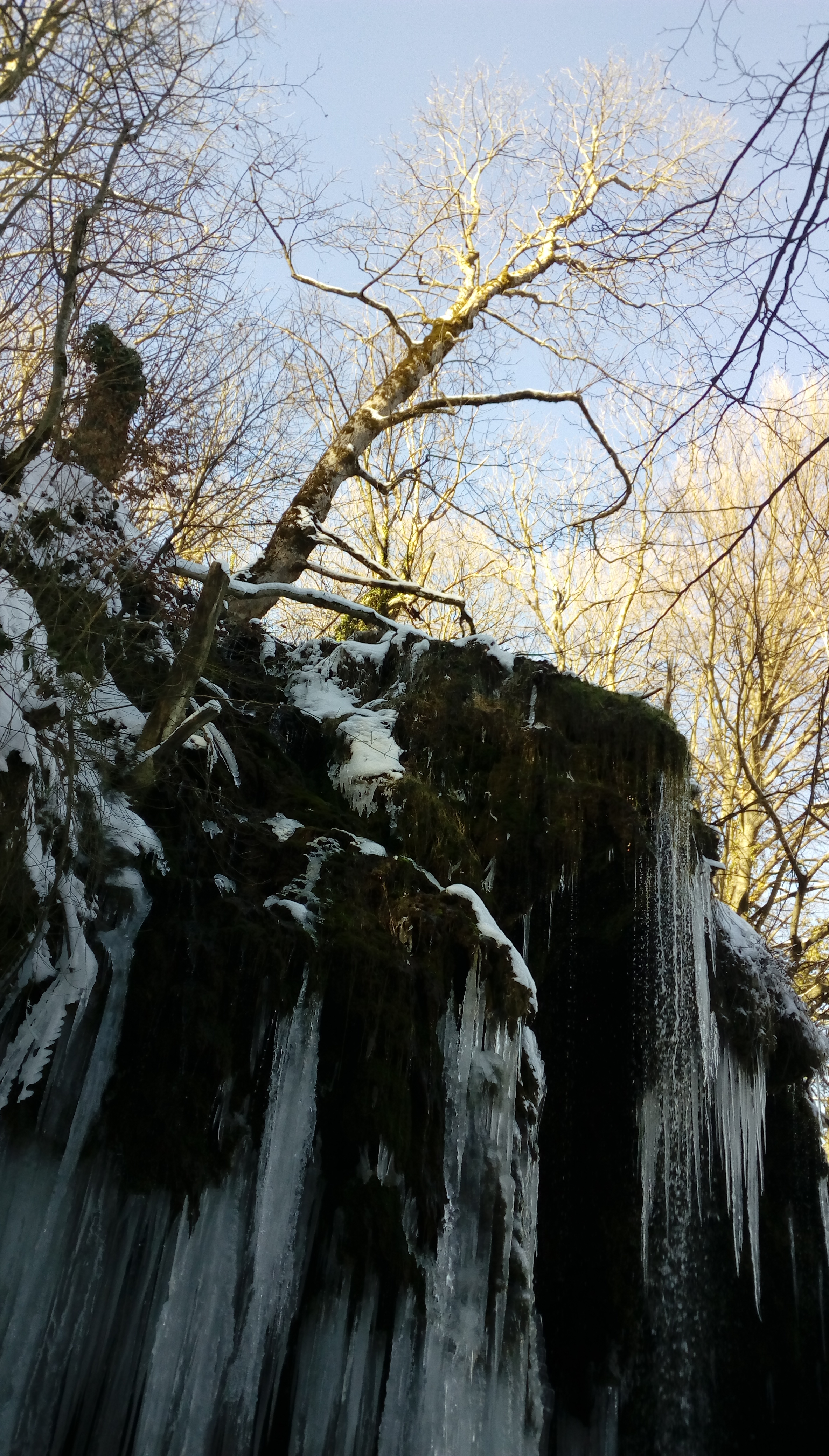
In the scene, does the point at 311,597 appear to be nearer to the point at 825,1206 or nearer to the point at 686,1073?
the point at 686,1073

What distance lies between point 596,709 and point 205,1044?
3.06 m

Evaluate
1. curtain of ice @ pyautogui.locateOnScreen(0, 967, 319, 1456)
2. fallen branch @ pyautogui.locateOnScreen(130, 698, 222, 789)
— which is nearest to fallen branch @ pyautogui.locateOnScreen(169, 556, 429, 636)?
fallen branch @ pyautogui.locateOnScreen(130, 698, 222, 789)

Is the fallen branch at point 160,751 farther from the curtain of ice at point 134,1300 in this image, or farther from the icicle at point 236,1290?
the icicle at point 236,1290

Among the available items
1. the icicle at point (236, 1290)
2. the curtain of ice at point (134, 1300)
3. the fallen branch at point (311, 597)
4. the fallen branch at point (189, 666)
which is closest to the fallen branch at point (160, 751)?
the fallen branch at point (189, 666)

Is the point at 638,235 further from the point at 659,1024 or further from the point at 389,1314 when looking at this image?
the point at 659,1024

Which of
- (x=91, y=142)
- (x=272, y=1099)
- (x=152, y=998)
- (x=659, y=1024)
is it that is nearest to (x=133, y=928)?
(x=152, y=998)

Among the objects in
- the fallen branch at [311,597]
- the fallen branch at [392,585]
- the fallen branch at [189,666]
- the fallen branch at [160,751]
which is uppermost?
the fallen branch at [392,585]

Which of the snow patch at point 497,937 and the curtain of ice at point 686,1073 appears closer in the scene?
the snow patch at point 497,937

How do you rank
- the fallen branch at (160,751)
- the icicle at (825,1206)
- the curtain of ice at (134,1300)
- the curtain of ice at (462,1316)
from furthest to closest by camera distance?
the icicle at (825,1206) → the fallen branch at (160,751) → the curtain of ice at (462,1316) → the curtain of ice at (134,1300)

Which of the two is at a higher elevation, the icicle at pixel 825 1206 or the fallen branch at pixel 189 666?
the fallen branch at pixel 189 666

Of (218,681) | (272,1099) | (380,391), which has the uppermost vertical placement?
(380,391)

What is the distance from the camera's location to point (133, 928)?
12.7 feet

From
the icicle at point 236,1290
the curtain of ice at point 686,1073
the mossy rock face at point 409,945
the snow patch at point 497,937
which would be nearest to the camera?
the icicle at point 236,1290

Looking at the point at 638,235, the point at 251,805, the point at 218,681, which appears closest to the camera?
the point at 638,235
